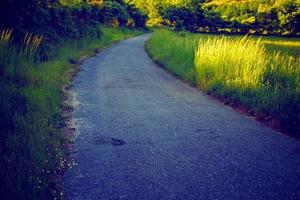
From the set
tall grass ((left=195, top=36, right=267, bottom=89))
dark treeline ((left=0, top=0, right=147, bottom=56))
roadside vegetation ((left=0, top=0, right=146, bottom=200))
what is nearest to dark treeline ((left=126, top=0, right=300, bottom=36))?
dark treeline ((left=0, top=0, right=147, bottom=56))

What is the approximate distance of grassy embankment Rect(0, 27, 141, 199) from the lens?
3.93 metres

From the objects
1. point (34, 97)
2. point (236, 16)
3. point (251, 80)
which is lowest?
point (34, 97)

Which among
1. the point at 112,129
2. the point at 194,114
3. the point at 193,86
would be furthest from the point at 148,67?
the point at 112,129

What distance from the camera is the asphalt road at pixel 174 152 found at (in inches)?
164

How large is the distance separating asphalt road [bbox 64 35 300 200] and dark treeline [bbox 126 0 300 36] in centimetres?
3219

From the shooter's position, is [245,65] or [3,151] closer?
[3,151]

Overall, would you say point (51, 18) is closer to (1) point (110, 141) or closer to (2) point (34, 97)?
(2) point (34, 97)

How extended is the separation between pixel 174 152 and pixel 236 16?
38.3 metres

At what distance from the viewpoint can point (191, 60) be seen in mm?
13398

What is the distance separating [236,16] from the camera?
4006cm

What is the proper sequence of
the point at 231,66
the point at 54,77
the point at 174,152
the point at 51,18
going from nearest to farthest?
the point at 174,152, the point at 54,77, the point at 231,66, the point at 51,18

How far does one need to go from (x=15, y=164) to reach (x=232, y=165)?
328cm

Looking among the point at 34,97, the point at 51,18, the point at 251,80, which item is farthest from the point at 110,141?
the point at 51,18

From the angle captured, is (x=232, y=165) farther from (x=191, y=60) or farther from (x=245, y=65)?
(x=191, y=60)
